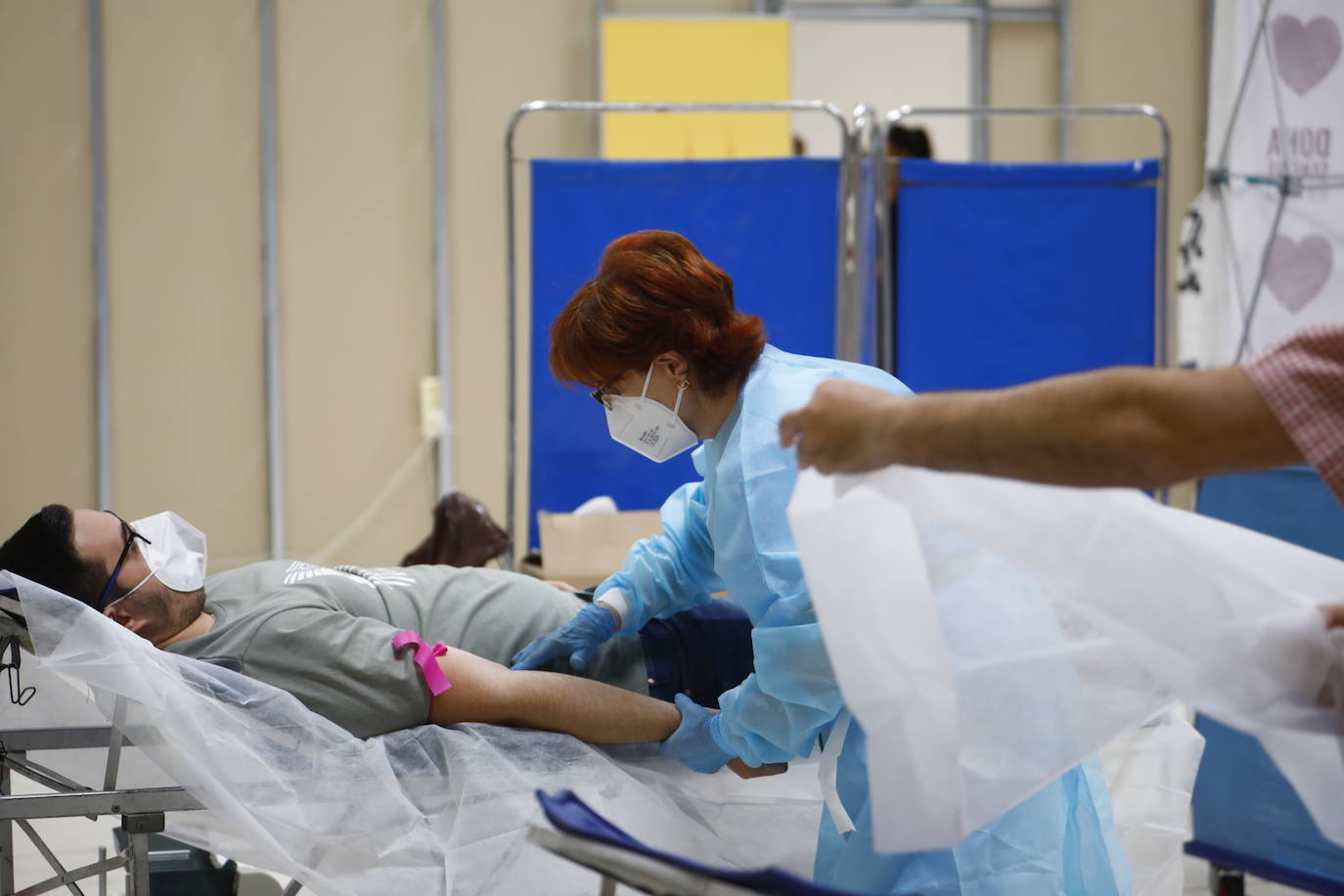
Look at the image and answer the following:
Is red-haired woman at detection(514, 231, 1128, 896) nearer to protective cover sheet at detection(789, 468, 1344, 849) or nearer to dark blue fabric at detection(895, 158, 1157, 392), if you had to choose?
protective cover sheet at detection(789, 468, 1344, 849)

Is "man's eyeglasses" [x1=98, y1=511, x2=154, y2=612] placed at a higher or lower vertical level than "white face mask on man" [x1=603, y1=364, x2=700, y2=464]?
lower

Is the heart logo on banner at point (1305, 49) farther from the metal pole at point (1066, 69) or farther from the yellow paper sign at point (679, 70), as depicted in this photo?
the yellow paper sign at point (679, 70)

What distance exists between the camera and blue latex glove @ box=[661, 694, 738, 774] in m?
1.69

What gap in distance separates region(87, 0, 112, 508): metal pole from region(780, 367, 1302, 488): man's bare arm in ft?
14.3

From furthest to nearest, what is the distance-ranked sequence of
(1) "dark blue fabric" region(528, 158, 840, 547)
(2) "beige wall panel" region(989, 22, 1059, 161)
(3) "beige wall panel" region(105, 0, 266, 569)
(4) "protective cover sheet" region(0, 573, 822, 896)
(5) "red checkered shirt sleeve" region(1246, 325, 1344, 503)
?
(2) "beige wall panel" region(989, 22, 1059, 161) → (3) "beige wall panel" region(105, 0, 266, 569) → (1) "dark blue fabric" region(528, 158, 840, 547) → (4) "protective cover sheet" region(0, 573, 822, 896) → (5) "red checkered shirt sleeve" region(1246, 325, 1344, 503)

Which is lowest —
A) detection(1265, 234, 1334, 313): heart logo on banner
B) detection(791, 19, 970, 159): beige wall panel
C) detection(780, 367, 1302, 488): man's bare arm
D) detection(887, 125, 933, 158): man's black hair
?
detection(780, 367, 1302, 488): man's bare arm

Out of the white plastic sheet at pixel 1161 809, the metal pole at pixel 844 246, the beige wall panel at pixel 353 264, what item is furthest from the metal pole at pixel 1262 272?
the beige wall panel at pixel 353 264

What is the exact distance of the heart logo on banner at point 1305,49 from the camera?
135 inches

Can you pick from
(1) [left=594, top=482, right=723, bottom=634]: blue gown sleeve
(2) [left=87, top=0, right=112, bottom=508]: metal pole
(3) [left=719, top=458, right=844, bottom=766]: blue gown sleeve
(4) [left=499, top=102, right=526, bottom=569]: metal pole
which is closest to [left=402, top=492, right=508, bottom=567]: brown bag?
(4) [left=499, top=102, right=526, bottom=569]: metal pole

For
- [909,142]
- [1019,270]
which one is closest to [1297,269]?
[1019,270]

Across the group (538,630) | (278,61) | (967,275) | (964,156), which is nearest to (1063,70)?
(964,156)

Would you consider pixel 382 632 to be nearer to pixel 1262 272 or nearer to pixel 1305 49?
pixel 1262 272

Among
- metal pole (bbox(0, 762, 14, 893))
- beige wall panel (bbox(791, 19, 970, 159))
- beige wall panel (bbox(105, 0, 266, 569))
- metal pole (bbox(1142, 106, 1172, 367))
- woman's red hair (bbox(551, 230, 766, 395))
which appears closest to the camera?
woman's red hair (bbox(551, 230, 766, 395))

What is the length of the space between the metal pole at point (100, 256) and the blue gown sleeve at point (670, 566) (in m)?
3.45
